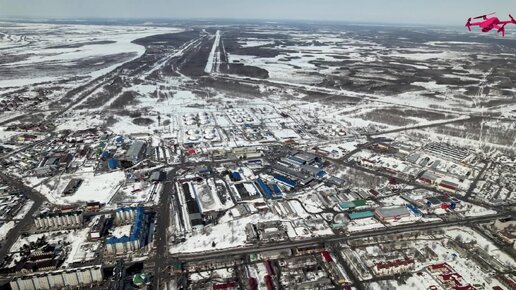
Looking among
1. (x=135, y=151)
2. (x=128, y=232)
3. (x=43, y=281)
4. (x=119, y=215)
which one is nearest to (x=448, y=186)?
(x=128, y=232)

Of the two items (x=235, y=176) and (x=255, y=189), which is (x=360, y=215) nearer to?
(x=255, y=189)

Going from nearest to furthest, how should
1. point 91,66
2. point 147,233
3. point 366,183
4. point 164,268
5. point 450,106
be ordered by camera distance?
1. point 164,268
2. point 147,233
3. point 366,183
4. point 450,106
5. point 91,66

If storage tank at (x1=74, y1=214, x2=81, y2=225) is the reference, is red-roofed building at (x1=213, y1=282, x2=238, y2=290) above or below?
below

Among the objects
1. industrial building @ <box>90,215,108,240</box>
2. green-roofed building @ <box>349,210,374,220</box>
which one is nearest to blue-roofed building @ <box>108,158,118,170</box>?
industrial building @ <box>90,215,108,240</box>

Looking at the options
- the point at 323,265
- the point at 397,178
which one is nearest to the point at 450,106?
the point at 397,178

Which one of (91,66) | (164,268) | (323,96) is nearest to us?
(164,268)

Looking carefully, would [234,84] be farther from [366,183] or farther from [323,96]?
[366,183]

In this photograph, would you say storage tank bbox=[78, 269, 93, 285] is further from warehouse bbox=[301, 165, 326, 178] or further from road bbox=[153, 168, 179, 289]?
warehouse bbox=[301, 165, 326, 178]

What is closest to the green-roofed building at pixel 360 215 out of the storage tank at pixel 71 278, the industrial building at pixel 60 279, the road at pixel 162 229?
the road at pixel 162 229
